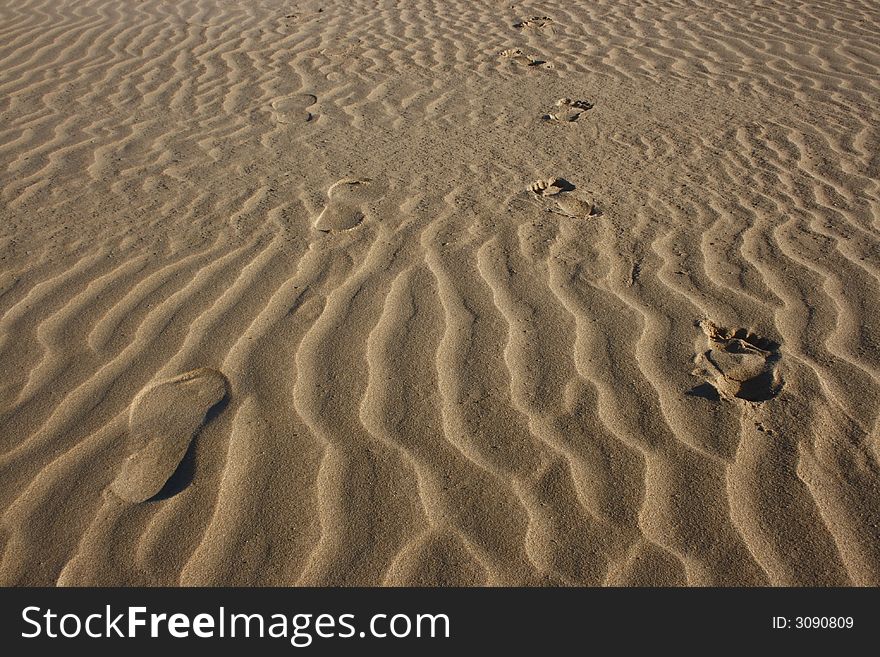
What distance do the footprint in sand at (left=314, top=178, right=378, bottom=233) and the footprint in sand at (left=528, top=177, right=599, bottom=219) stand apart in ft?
3.11

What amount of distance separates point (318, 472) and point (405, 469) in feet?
0.89

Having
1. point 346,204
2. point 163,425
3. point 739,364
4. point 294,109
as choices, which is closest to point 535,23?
point 294,109

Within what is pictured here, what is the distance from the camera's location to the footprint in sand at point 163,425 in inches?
85.4

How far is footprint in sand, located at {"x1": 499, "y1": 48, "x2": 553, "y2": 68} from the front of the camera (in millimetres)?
6358

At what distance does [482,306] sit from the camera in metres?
2.96

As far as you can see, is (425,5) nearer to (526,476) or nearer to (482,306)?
(482,306)

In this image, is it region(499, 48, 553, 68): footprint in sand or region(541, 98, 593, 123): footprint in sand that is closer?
region(541, 98, 593, 123): footprint in sand

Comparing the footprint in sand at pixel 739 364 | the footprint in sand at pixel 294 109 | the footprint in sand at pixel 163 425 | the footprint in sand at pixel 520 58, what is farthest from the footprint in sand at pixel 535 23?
the footprint in sand at pixel 163 425

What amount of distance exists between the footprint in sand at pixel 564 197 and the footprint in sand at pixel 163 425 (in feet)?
6.74

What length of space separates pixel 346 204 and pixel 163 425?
186 centimetres

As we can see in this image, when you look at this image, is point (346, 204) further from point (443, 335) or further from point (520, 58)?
point (520, 58)

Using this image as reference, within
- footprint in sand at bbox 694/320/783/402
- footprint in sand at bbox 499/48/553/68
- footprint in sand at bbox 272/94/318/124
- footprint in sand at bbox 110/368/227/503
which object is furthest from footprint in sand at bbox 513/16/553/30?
footprint in sand at bbox 110/368/227/503

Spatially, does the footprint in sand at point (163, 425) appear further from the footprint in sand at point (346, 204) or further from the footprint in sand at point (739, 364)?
the footprint in sand at point (739, 364)

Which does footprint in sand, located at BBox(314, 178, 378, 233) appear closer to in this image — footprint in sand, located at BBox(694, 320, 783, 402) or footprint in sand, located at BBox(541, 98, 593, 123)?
footprint in sand, located at BBox(541, 98, 593, 123)
